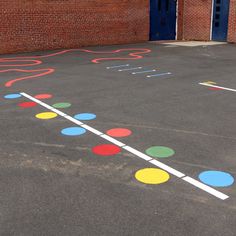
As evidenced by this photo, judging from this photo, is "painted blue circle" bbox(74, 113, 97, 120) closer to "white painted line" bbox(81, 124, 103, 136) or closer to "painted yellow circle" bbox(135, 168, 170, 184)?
"white painted line" bbox(81, 124, 103, 136)

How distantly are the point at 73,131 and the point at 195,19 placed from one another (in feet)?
57.9

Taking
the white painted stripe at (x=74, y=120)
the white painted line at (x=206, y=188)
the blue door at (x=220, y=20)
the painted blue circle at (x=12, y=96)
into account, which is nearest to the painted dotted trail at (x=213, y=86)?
the white painted stripe at (x=74, y=120)

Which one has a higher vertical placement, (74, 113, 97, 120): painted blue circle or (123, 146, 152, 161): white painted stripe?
(74, 113, 97, 120): painted blue circle

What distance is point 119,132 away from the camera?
6254 millimetres

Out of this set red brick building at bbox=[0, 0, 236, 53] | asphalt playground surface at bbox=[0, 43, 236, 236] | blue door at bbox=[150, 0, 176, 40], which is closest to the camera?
asphalt playground surface at bbox=[0, 43, 236, 236]

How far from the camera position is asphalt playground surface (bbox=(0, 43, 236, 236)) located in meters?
3.65

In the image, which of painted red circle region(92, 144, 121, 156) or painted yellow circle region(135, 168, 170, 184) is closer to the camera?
painted yellow circle region(135, 168, 170, 184)

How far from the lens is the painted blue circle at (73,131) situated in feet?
20.5

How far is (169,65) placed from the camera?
13.4 metres

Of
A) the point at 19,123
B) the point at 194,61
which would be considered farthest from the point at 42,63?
the point at 19,123

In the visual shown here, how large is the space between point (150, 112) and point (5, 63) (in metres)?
9.43

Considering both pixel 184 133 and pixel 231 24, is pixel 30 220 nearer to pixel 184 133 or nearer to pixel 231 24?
pixel 184 133

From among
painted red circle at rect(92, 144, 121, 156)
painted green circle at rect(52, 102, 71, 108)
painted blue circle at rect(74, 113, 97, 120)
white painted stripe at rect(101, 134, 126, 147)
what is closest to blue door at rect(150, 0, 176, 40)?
painted green circle at rect(52, 102, 71, 108)

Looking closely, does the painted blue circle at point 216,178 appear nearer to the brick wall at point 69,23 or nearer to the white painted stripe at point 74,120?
the white painted stripe at point 74,120
